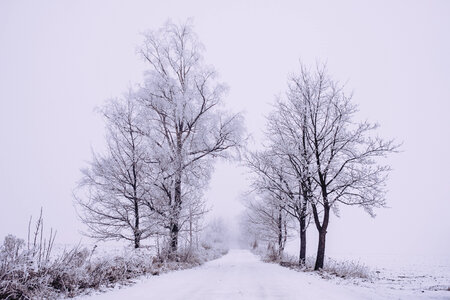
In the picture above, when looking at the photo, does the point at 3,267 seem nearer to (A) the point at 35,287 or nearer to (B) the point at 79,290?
(A) the point at 35,287

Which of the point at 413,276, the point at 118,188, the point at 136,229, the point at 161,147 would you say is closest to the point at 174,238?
the point at 136,229

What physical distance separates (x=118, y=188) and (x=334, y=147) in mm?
9558

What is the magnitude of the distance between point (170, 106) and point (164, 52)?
10.6ft

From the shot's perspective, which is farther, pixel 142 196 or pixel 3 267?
pixel 142 196

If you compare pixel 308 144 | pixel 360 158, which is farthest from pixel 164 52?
pixel 360 158

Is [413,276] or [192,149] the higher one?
[192,149]

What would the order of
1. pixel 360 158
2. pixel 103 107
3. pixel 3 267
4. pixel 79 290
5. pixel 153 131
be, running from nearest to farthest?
pixel 3 267
pixel 79 290
pixel 360 158
pixel 103 107
pixel 153 131

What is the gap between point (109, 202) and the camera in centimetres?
1214

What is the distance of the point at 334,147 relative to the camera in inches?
514

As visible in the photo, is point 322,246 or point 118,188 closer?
point 118,188

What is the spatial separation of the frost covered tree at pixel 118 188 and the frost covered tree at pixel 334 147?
24.2 ft

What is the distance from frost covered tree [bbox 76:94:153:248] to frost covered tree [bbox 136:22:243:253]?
1.02 metres

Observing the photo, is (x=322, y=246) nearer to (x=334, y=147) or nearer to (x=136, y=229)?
(x=334, y=147)

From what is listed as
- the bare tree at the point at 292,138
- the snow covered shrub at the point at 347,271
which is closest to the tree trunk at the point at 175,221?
the bare tree at the point at 292,138
